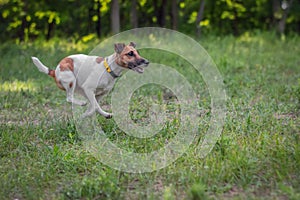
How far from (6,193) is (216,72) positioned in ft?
20.6

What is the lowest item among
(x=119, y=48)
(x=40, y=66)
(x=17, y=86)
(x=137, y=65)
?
(x=17, y=86)

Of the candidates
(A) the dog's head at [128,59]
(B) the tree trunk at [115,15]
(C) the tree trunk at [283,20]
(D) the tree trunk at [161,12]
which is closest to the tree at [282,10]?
(C) the tree trunk at [283,20]

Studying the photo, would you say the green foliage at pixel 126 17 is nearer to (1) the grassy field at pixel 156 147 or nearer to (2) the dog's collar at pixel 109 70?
(1) the grassy field at pixel 156 147

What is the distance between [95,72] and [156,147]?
1.40 meters

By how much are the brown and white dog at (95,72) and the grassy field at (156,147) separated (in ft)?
1.27

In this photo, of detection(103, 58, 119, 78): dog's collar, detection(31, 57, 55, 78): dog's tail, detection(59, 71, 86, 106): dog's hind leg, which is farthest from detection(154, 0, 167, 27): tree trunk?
detection(103, 58, 119, 78): dog's collar

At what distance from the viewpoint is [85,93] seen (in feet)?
20.3

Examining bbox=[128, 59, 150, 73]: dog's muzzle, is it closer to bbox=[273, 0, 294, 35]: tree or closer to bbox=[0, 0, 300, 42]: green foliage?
bbox=[0, 0, 300, 42]: green foliage

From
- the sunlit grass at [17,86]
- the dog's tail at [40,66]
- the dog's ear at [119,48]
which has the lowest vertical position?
the sunlit grass at [17,86]

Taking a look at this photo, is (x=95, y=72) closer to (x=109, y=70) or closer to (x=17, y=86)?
(x=109, y=70)

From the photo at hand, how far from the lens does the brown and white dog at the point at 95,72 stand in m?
5.98

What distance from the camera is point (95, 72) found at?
6086mm

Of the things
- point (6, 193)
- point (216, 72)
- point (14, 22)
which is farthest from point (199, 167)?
point (14, 22)

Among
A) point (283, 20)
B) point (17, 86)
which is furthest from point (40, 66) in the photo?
point (283, 20)
